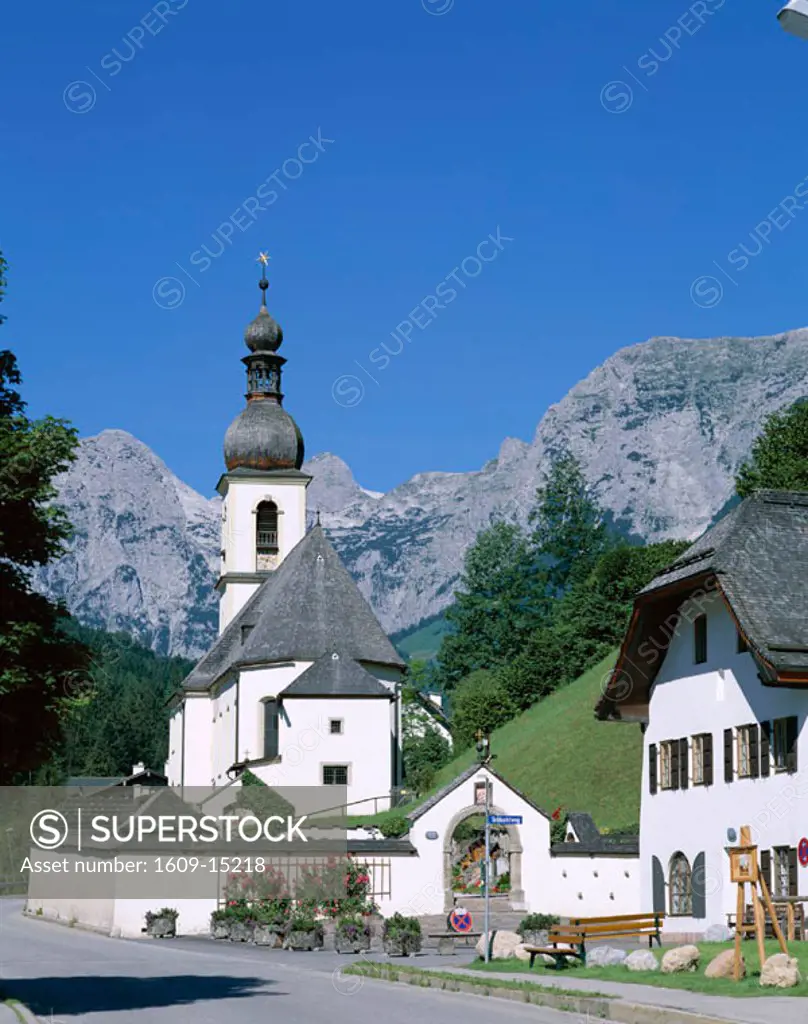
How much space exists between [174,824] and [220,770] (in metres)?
37.4

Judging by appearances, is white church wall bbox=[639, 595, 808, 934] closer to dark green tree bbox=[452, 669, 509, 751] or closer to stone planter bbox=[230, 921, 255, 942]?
stone planter bbox=[230, 921, 255, 942]

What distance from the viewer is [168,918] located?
125 feet

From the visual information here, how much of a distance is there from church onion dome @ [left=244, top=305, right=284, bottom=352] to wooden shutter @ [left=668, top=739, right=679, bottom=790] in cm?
5701

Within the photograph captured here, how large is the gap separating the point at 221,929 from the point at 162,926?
179 centimetres

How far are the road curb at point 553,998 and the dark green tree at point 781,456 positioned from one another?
44.7m

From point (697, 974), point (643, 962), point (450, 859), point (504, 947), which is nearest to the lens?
point (697, 974)

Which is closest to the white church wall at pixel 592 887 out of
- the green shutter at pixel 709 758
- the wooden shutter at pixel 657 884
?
the wooden shutter at pixel 657 884

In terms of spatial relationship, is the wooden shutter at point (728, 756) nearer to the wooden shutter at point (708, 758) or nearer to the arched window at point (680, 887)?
the wooden shutter at point (708, 758)

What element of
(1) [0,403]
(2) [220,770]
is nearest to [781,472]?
(2) [220,770]

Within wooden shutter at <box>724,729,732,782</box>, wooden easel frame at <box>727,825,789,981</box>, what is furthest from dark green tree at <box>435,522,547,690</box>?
wooden easel frame at <box>727,825,789,981</box>

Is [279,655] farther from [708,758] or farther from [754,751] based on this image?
[754,751]

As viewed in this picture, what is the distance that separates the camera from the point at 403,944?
29969 millimetres

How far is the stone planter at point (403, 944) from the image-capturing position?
29953 millimetres

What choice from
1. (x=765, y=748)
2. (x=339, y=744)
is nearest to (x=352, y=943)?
(x=765, y=748)
